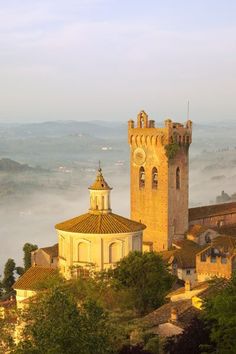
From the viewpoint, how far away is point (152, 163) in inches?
2717

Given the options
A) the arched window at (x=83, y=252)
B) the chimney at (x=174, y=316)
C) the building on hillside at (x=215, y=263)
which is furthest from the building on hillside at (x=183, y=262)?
the chimney at (x=174, y=316)

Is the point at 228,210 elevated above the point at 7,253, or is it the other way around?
the point at 228,210

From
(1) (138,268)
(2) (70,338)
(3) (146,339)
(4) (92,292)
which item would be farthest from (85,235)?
(2) (70,338)

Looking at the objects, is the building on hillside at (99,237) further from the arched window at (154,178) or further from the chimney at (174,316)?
the arched window at (154,178)

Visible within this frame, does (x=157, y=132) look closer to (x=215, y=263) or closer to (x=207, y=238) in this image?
(x=207, y=238)

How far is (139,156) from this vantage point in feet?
232

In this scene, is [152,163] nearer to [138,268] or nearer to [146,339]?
[138,268]

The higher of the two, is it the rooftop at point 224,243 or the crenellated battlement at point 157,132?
the crenellated battlement at point 157,132

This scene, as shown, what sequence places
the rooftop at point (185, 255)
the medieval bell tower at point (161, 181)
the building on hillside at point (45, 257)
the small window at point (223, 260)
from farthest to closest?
the medieval bell tower at point (161, 181), the building on hillside at point (45, 257), the rooftop at point (185, 255), the small window at point (223, 260)

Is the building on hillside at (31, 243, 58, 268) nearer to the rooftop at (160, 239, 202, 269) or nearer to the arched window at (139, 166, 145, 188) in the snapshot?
the rooftop at (160, 239, 202, 269)

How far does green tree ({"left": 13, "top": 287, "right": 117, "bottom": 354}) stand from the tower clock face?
4442 centimetres

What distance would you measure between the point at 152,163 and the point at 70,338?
1816 inches

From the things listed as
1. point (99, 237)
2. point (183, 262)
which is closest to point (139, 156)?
point (183, 262)

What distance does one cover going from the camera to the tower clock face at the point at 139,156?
230 feet
